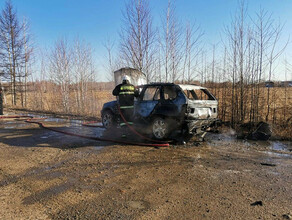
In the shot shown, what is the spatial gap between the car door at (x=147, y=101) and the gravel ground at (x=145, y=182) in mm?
1213

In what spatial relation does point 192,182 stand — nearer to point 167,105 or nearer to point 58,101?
point 167,105

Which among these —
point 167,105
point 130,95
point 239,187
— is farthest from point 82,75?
point 239,187

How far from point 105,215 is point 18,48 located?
80.0ft

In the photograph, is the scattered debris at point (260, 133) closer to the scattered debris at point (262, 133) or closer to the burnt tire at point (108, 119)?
the scattered debris at point (262, 133)

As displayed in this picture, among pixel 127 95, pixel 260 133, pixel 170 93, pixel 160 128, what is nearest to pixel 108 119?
pixel 127 95

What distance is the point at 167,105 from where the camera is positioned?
6.04m

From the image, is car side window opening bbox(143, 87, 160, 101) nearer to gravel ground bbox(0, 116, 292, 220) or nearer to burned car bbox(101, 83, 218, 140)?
burned car bbox(101, 83, 218, 140)

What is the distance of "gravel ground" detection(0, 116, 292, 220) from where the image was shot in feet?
8.70

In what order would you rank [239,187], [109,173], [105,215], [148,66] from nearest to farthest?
1. [105,215]
2. [239,187]
3. [109,173]
4. [148,66]

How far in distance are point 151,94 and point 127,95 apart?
0.77 m

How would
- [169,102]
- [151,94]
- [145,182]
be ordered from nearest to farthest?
[145,182] → [169,102] → [151,94]

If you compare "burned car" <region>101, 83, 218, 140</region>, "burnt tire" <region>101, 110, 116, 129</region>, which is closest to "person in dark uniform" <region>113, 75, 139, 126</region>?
"burned car" <region>101, 83, 218, 140</region>

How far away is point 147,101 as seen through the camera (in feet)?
21.5

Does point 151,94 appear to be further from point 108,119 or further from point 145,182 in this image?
point 145,182
